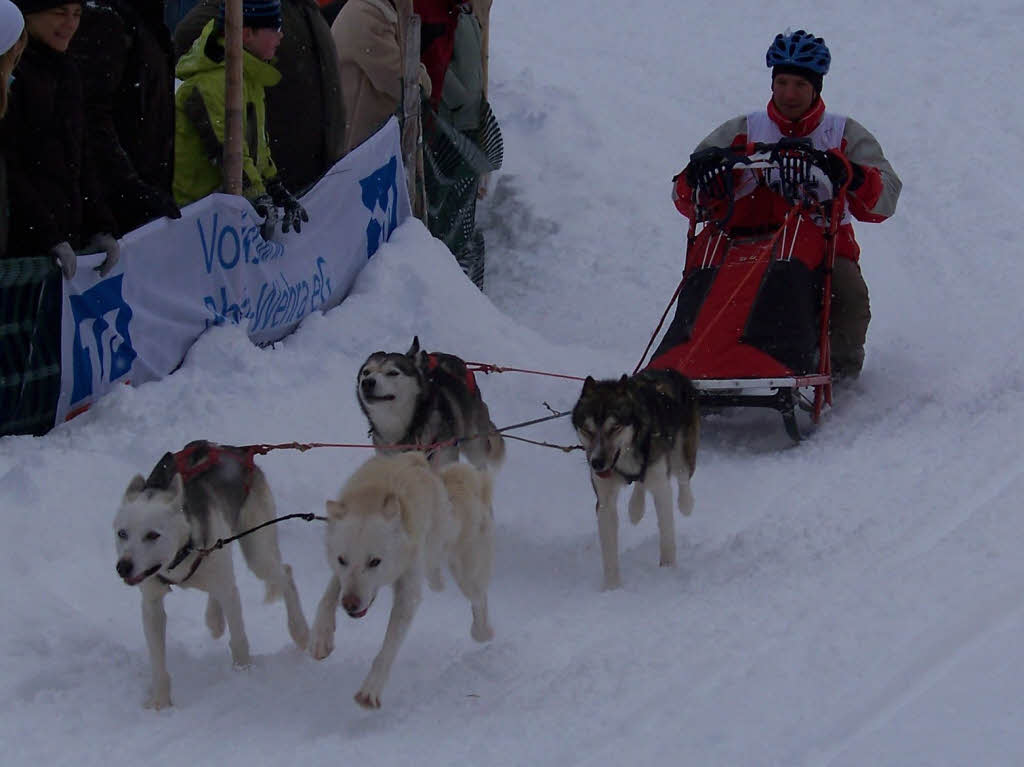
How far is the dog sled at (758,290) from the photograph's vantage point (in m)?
5.57

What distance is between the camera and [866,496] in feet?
15.6

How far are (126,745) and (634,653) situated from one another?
1396mm

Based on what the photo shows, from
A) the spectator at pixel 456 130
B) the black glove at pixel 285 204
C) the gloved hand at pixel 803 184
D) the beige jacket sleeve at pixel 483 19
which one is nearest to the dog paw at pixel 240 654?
the black glove at pixel 285 204

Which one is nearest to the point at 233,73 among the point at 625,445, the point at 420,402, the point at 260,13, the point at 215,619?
the point at 260,13

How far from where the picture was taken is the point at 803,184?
599 cm

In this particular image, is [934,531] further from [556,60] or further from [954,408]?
[556,60]

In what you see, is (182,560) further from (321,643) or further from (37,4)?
(37,4)

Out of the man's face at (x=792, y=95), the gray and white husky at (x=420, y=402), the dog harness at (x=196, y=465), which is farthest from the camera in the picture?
the man's face at (x=792, y=95)

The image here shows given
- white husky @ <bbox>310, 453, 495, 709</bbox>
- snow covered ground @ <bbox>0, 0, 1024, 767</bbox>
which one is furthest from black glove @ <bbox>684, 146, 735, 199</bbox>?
white husky @ <bbox>310, 453, 495, 709</bbox>

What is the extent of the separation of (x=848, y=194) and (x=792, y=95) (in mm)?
579

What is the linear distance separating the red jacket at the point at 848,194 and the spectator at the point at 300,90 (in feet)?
6.17

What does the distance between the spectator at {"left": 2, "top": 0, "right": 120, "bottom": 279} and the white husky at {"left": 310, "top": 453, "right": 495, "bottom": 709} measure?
180cm

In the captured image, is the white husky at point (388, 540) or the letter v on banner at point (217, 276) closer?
the white husky at point (388, 540)

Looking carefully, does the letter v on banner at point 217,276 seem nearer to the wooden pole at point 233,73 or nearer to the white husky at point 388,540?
the wooden pole at point 233,73
